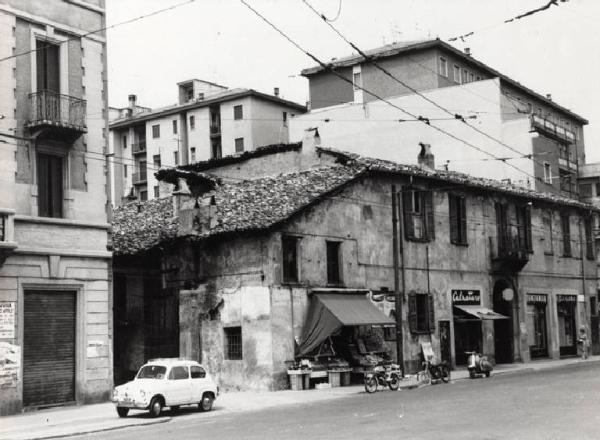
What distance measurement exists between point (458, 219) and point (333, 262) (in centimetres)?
930

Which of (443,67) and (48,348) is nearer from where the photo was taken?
(48,348)

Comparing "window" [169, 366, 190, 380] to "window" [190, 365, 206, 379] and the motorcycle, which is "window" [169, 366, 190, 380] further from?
the motorcycle

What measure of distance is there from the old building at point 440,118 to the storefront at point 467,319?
11.4 metres

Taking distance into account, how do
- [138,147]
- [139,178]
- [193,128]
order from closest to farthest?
[193,128] → [138,147] → [139,178]

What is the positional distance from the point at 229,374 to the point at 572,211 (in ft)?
89.2

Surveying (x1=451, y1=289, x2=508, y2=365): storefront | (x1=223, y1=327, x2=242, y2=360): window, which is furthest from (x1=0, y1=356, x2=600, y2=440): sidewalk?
(x1=451, y1=289, x2=508, y2=365): storefront

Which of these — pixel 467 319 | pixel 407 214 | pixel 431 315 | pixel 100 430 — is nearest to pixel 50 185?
pixel 100 430

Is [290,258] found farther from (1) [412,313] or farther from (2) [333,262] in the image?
(1) [412,313]

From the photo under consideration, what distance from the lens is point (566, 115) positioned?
245 ft

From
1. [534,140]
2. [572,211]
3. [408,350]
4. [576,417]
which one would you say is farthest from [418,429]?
[534,140]

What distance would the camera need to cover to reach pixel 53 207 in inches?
1006

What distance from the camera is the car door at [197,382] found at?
77.7 ft

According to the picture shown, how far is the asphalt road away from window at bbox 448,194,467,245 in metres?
13.8

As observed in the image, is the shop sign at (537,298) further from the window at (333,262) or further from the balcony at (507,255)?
the window at (333,262)
